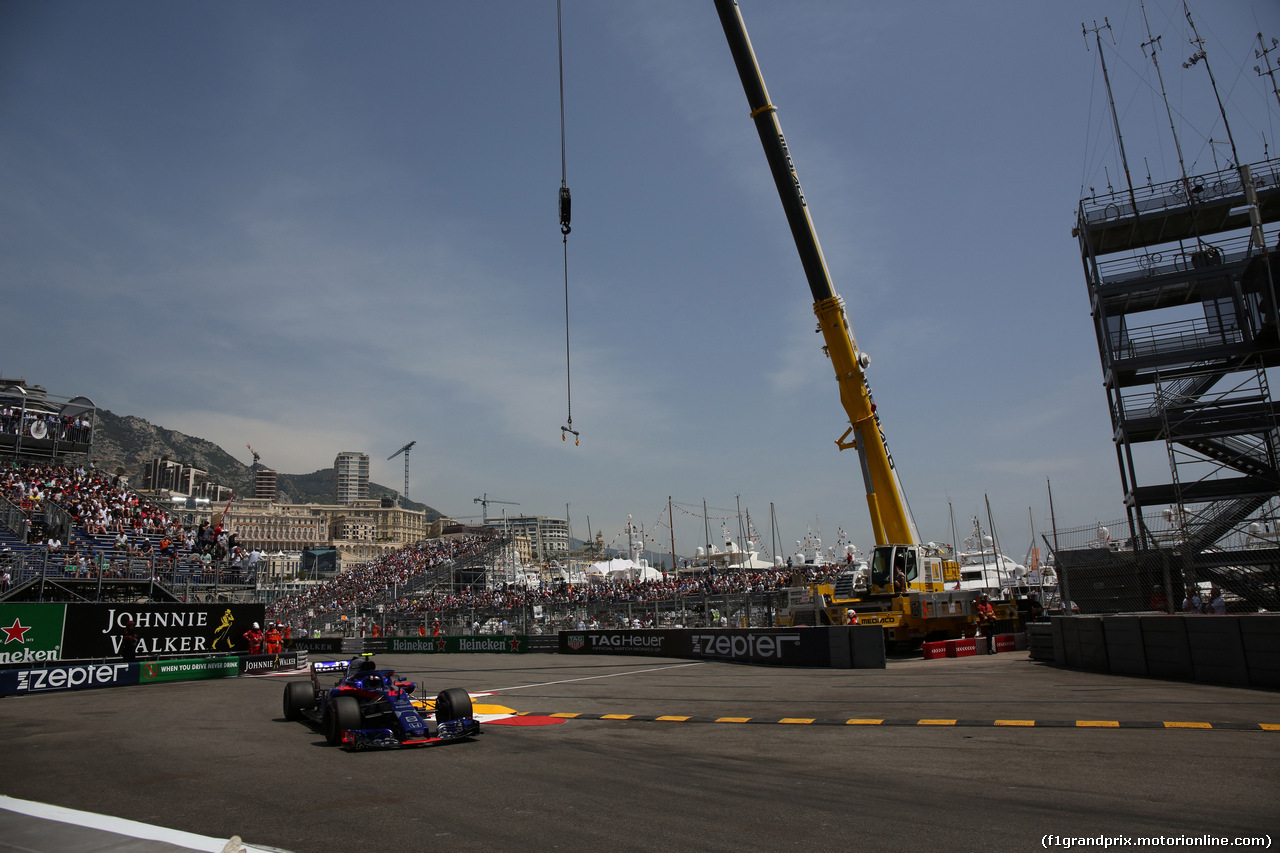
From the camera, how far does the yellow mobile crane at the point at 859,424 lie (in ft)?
74.3

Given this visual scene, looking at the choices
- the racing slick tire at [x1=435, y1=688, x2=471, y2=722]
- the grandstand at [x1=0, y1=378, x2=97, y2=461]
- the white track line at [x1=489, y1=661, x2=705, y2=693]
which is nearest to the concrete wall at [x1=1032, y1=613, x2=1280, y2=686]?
the white track line at [x1=489, y1=661, x2=705, y2=693]

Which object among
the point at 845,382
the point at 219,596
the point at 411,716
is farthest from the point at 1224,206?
the point at 219,596

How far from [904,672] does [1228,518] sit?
1687 cm

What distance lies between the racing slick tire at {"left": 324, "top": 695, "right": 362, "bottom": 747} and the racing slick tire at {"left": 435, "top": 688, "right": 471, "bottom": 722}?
115cm

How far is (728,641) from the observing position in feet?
80.5

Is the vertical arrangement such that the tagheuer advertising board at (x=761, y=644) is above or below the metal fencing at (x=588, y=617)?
below

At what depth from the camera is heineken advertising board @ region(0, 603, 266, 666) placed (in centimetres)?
2320

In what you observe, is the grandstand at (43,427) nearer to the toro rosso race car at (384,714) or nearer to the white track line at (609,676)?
the white track line at (609,676)

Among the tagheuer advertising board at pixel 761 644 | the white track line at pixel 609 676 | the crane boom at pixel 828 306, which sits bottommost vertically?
the white track line at pixel 609 676

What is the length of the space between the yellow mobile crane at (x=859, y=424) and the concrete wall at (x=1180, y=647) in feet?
15.9

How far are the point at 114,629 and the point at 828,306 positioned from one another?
25.9 meters

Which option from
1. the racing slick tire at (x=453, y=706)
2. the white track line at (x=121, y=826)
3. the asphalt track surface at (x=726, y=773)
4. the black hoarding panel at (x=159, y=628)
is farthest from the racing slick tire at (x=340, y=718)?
the black hoarding panel at (x=159, y=628)

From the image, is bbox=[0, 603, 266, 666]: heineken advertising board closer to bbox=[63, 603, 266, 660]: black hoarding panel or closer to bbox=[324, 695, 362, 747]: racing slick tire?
bbox=[63, 603, 266, 660]: black hoarding panel

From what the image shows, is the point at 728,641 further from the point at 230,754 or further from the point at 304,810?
the point at 304,810
